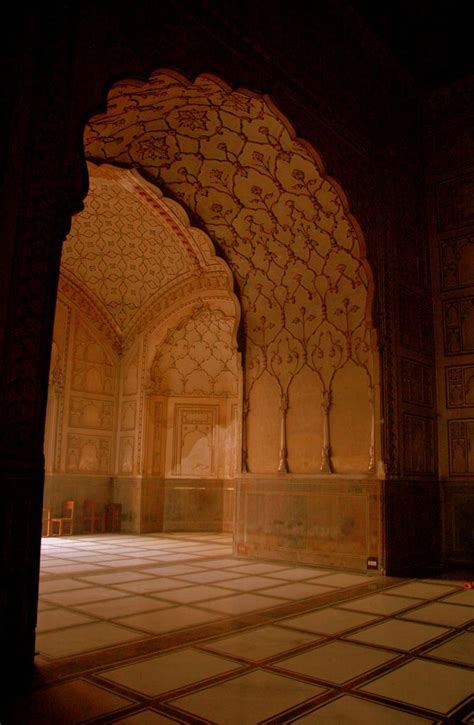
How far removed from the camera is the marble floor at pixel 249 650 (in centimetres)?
256

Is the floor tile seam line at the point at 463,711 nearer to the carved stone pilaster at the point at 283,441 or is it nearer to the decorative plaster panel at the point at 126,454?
the carved stone pilaster at the point at 283,441

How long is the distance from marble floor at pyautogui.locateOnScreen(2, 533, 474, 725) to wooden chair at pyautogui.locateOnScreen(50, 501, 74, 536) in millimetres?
5185

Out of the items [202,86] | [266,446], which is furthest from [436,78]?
[266,446]

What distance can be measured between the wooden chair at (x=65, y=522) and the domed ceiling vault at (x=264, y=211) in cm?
513

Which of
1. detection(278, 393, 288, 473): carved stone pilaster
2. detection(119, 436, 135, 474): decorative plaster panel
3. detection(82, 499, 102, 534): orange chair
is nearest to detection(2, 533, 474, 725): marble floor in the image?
detection(278, 393, 288, 473): carved stone pilaster

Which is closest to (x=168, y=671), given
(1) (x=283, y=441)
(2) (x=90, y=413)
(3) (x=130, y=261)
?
(1) (x=283, y=441)

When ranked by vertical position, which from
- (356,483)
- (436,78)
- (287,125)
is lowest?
(356,483)

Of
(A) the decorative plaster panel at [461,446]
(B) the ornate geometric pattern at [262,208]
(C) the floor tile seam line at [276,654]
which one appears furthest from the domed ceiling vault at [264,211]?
(C) the floor tile seam line at [276,654]

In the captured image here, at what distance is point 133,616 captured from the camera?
429 centimetres

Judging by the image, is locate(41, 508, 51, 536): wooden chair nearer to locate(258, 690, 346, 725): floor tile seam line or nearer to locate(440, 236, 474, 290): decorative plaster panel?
locate(440, 236, 474, 290): decorative plaster panel

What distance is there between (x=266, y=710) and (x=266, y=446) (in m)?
5.44

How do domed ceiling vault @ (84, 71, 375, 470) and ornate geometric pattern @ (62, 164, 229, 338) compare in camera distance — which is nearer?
domed ceiling vault @ (84, 71, 375, 470)

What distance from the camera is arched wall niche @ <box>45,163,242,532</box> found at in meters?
11.4

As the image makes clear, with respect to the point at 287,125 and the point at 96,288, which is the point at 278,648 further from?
the point at 96,288
